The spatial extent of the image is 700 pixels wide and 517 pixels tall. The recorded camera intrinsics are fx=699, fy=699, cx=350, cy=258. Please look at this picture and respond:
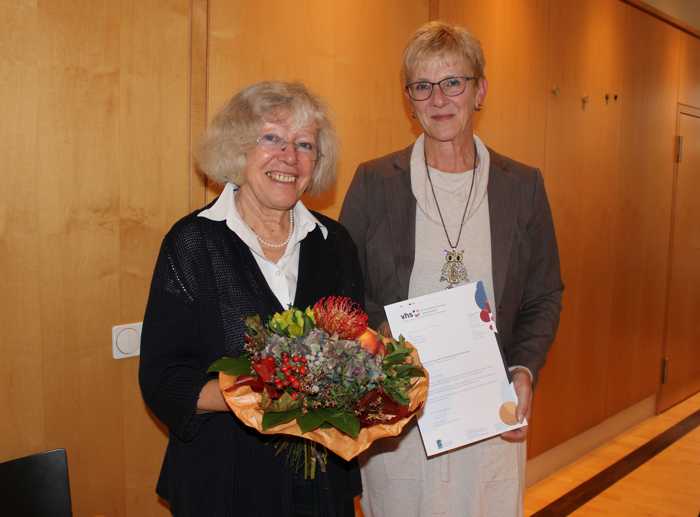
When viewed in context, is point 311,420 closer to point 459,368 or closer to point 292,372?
point 292,372

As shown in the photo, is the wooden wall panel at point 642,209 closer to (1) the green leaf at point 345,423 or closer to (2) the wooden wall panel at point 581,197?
→ (2) the wooden wall panel at point 581,197

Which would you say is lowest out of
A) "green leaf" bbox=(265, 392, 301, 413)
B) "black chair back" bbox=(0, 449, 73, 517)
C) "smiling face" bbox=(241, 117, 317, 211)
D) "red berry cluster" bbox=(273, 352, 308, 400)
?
"black chair back" bbox=(0, 449, 73, 517)

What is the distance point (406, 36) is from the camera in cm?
328

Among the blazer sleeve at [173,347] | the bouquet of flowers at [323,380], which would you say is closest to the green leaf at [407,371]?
the bouquet of flowers at [323,380]

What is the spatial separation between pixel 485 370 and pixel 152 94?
1381mm

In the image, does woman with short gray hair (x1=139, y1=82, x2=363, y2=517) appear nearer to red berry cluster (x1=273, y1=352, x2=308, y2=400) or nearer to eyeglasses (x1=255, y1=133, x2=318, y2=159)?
eyeglasses (x1=255, y1=133, x2=318, y2=159)

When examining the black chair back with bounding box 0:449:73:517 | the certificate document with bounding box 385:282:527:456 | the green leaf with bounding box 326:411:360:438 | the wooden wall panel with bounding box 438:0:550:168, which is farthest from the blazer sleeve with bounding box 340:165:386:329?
the wooden wall panel with bounding box 438:0:550:168

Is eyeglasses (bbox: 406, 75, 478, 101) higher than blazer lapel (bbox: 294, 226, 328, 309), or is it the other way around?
eyeglasses (bbox: 406, 75, 478, 101)

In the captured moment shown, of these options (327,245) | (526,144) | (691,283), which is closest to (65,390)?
(327,245)

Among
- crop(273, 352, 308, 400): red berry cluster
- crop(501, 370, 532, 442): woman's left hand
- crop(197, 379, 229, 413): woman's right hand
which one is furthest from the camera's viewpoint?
crop(501, 370, 532, 442): woman's left hand

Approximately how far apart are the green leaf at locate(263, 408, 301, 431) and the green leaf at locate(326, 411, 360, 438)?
0.22 ft

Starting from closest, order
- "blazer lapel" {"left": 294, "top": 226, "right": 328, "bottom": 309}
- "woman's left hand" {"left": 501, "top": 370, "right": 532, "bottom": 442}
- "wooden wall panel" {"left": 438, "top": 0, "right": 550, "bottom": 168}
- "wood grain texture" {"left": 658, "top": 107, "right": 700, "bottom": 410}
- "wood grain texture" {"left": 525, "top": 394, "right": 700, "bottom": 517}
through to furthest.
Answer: "blazer lapel" {"left": 294, "top": 226, "right": 328, "bottom": 309} → "woman's left hand" {"left": 501, "top": 370, "right": 532, "bottom": 442} → "wooden wall panel" {"left": 438, "top": 0, "right": 550, "bottom": 168} → "wood grain texture" {"left": 525, "top": 394, "right": 700, "bottom": 517} → "wood grain texture" {"left": 658, "top": 107, "right": 700, "bottom": 410}

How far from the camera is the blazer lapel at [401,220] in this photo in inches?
83.7

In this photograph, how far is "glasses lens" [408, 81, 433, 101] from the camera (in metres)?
2.13
